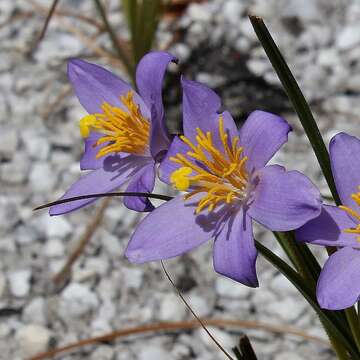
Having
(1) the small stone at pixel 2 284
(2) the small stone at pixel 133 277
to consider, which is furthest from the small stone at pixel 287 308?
(1) the small stone at pixel 2 284

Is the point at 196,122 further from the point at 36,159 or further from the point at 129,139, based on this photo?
the point at 36,159

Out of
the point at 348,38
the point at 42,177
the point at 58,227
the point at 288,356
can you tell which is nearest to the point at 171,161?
the point at 288,356

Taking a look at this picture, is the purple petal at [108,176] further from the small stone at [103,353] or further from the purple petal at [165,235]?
the small stone at [103,353]

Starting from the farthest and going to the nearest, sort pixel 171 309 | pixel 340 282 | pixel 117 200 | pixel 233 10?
pixel 233 10 → pixel 117 200 → pixel 171 309 → pixel 340 282

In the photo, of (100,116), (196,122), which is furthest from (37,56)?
(196,122)

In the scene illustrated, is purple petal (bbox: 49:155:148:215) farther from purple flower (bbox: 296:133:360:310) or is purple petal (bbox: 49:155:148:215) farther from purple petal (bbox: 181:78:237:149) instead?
purple flower (bbox: 296:133:360:310)

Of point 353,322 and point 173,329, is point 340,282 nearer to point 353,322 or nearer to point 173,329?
point 353,322
